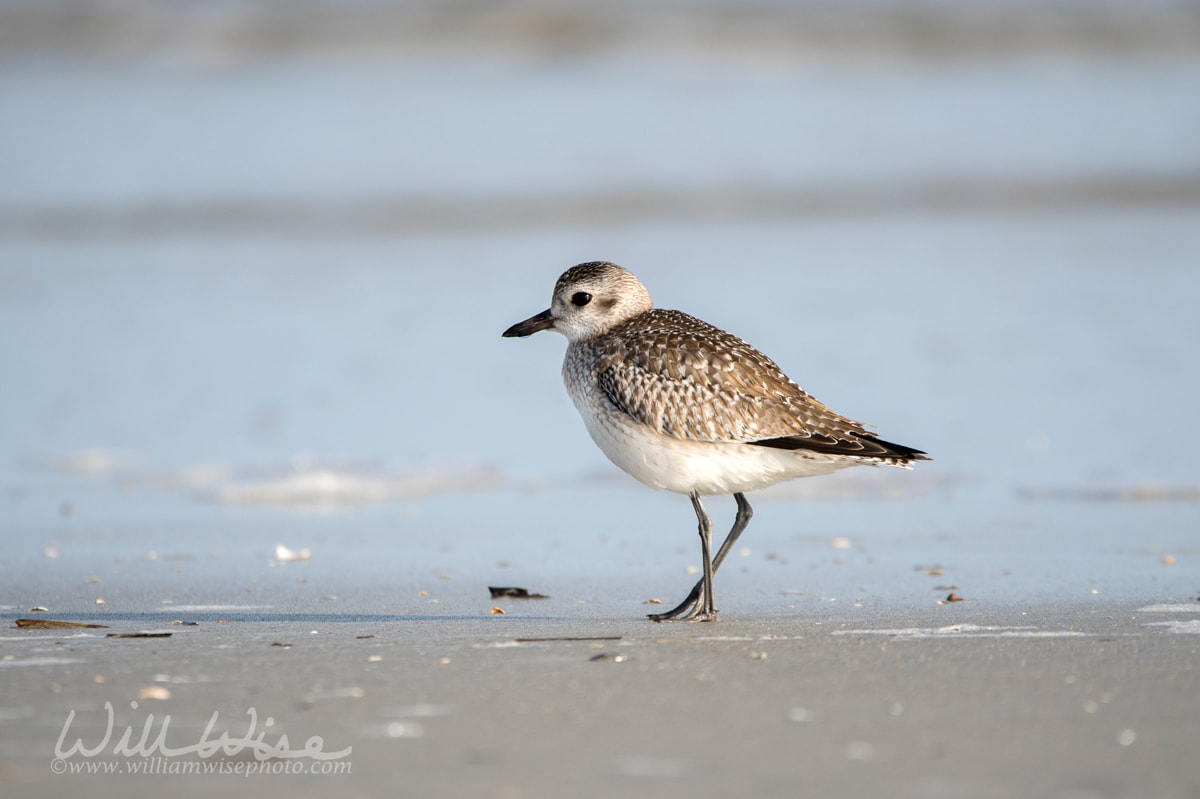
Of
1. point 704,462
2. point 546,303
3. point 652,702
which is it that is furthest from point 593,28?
point 652,702

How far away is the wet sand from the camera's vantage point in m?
3.27

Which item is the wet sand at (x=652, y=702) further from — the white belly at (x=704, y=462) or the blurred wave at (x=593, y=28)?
the blurred wave at (x=593, y=28)

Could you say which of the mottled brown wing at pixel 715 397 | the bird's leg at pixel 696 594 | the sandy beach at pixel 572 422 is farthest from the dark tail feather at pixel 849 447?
the sandy beach at pixel 572 422

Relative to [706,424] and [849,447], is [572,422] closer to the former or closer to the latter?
[706,424]

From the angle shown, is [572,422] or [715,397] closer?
[715,397]

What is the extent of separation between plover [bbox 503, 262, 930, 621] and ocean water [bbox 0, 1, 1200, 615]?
0.53 meters

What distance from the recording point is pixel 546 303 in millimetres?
12555

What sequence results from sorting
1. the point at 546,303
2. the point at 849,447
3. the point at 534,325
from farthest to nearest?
1. the point at 546,303
2. the point at 534,325
3. the point at 849,447

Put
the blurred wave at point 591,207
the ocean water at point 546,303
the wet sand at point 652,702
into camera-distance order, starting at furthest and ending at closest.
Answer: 1. the blurred wave at point 591,207
2. the ocean water at point 546,303
3. the wet sand at point 652,702

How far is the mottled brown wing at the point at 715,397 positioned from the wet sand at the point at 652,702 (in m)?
0.68

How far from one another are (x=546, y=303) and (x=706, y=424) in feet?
23.7

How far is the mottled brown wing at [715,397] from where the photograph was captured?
17.7 feet

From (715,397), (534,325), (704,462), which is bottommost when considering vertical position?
(704,462)

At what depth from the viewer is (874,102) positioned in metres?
23.1
